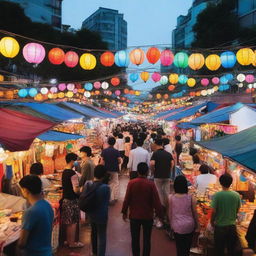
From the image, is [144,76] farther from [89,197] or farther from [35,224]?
[35,224]

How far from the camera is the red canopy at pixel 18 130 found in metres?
5.72

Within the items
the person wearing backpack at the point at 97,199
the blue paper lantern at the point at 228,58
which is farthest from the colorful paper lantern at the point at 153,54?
the person wearing backpack at the point at 97,199

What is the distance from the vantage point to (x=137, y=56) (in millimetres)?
9852

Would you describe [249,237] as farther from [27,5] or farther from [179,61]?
[27,5]

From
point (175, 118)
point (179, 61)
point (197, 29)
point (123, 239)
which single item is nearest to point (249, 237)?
point (123, 239)

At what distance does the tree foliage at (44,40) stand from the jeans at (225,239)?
23.8 metres

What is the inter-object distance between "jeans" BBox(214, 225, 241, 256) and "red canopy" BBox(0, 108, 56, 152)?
12.0ft

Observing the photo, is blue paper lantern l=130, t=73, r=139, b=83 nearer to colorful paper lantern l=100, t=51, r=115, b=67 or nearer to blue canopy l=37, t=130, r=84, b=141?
colorful paper lantern l=100, t=51, r=115, b=67

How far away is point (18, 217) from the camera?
18.0 feet

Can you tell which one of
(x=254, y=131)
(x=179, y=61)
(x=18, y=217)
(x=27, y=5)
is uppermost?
(x=27, y=5)

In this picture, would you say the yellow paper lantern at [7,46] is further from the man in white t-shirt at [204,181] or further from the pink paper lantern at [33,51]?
the man in white t-shirt at [204,181]

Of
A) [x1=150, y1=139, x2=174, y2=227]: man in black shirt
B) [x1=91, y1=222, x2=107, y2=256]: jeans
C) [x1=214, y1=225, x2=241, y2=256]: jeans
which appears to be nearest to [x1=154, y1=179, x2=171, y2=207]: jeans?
[x1=150, y1=139, x2=174, y2=227]: man in black shirt

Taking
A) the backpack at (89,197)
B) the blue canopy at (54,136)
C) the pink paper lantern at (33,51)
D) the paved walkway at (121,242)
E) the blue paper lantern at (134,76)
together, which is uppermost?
the blue paper lantern at (134,76)

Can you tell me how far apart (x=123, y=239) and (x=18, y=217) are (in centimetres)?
247
